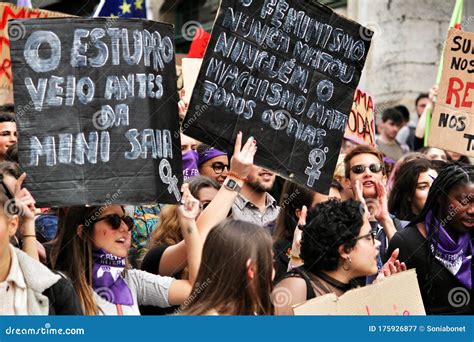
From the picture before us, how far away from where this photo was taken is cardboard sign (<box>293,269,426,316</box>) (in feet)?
16.5

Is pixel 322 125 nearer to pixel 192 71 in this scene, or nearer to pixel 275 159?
pixel 275 159

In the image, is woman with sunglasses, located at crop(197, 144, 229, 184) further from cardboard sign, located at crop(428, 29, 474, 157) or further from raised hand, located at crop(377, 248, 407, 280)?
raised hand, located at crop(377, 248, 407, 280)

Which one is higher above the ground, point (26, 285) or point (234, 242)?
point (234, 242)

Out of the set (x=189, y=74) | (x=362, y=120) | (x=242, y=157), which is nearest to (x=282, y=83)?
(x=242, y=157)

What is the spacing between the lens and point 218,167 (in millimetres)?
7254

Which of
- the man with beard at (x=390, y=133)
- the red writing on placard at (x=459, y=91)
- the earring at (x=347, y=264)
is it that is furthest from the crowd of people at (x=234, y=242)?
Answer: the man with beard at (x=390, y=133)

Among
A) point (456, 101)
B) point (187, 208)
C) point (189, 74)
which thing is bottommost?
point (187, 208)

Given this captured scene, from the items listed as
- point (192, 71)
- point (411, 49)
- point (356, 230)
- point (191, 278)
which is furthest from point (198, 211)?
point (411, 49)

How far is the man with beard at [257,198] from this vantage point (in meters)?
6.67

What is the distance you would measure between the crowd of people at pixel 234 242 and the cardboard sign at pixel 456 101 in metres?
0.20

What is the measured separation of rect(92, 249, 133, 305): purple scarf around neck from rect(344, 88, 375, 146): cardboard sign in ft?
10.4

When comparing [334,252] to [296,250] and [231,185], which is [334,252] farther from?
[231,185]

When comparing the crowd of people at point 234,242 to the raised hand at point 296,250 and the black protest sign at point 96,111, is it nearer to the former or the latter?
the raised hand at point 296,250

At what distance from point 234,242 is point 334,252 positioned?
0.99 m
